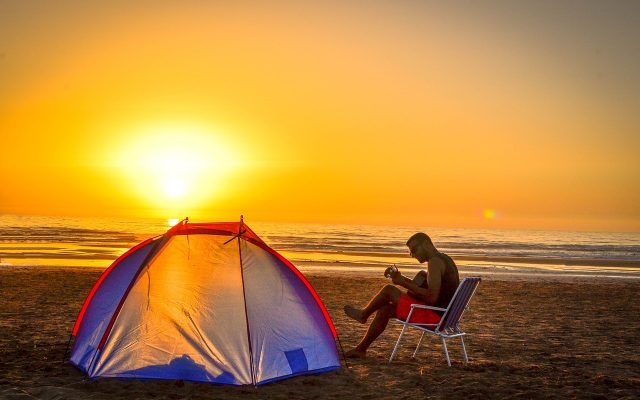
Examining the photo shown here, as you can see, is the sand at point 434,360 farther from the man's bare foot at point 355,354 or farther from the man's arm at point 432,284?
the man's arm at point 432,284

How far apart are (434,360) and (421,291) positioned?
1.21 m

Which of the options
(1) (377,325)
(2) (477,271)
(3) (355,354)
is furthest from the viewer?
(2) (477,271)

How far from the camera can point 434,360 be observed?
8.77 metres

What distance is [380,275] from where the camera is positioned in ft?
77.7

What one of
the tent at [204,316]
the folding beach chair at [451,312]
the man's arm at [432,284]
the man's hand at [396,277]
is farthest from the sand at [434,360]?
the man's hand at [396,277]

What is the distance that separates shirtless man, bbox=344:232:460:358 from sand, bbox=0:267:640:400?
661 millimetres

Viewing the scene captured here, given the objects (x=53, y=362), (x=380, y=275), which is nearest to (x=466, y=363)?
(x=53, y=362)

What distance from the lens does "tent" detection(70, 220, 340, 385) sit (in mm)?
7422

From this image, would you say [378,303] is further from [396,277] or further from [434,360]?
[434,360]

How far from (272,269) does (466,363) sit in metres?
2.94

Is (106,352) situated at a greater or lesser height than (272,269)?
lesser

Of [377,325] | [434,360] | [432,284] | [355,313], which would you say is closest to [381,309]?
[377,325]

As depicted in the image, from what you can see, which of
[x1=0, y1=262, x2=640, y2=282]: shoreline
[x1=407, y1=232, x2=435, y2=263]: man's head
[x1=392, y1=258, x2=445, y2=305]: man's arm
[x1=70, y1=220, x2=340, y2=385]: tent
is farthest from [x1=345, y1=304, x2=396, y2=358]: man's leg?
[x1=0, y1=262, x2=640, y2=282]: shoreline

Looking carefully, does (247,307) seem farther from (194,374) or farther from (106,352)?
(106,352)
